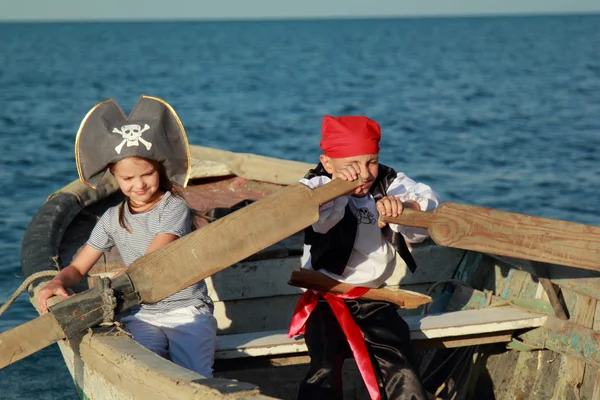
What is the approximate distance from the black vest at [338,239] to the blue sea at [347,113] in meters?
3.00

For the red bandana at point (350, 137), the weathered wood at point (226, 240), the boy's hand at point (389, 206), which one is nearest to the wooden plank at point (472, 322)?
the boy's hand at point (389, 206)

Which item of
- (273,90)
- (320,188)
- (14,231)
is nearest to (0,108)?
(273,90)

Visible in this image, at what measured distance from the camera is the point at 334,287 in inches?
148

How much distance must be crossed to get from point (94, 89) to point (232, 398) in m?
27.6

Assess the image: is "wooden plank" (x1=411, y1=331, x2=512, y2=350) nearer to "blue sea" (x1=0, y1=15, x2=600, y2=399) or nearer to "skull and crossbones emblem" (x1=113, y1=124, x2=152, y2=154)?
"skull and crossbones emblem" (x1=113, y1=124, x2=152, y2=154)

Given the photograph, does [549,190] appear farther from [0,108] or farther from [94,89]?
[94,89]

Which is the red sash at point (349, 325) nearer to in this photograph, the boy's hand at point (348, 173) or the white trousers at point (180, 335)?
the white trousers at point (180, 335)

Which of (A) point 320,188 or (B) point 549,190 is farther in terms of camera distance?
(B) point 549,190

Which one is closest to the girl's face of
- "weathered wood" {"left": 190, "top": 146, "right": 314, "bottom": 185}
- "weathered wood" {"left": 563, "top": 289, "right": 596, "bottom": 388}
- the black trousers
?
the black trousers

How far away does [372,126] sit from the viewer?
3.66 meters

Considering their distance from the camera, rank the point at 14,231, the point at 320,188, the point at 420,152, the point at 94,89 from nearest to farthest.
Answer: the point at 320,188
the point at 14,231
the point at 420,152
the point at 94,89

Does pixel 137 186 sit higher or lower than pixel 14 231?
higher

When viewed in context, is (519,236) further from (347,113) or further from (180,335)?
(347,113)

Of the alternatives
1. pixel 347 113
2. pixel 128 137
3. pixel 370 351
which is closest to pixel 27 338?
pixel 128 137
